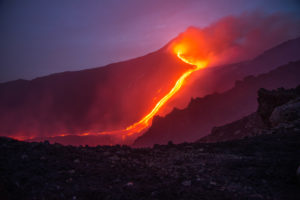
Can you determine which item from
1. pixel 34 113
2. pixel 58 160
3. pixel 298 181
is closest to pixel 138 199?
pixel 58 160

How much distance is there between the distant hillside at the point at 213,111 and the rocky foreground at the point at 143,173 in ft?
124

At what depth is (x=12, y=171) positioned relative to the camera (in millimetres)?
5305

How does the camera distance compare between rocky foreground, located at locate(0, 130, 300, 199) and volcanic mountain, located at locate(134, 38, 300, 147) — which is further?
volcanic mountain, located at locate(134, 38, 300, 147)

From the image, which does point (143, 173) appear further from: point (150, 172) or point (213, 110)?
point (213, 110)

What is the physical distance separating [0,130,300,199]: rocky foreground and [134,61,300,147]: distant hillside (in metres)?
37.8

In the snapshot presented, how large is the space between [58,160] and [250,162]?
4751 mm

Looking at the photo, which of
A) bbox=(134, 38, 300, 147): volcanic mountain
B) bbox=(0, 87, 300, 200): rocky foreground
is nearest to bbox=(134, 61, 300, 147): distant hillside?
bbox=(134, 38, 300, 147): volcanic mountain

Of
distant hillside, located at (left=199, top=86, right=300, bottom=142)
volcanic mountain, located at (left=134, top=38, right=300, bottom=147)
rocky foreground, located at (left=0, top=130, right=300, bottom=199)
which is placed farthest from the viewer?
volcanic mountain, located at (left=134, top=38, right=300, bottom=147)

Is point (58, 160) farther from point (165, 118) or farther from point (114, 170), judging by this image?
point (165, 118)

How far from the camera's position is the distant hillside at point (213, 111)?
46781 millimetres

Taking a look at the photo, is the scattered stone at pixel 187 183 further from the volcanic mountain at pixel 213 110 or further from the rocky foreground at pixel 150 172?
the volcanic mountain at pixel 213 110

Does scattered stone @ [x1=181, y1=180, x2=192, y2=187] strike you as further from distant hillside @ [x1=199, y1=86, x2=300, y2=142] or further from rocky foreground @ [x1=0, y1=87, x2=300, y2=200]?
distant hillside @ [x1=199, y1=86, x2=300, y2=142]

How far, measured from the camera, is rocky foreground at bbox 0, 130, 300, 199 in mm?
4641

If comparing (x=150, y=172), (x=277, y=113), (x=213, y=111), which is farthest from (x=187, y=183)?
(x=213, y=111)
